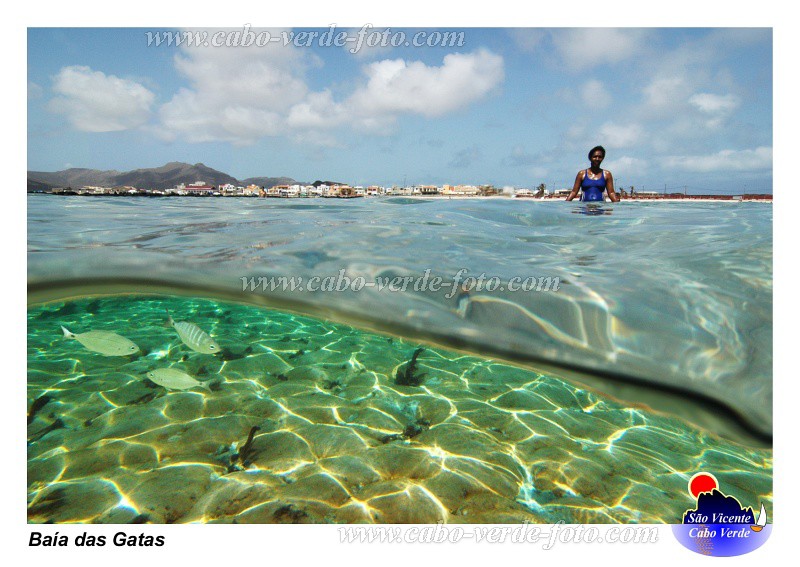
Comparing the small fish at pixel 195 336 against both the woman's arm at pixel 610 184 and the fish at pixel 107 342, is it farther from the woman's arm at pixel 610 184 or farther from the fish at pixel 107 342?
the woman's arm at pixel 610 184

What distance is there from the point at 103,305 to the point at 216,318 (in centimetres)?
579

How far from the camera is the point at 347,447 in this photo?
580 centimetres

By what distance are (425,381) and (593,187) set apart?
30.4ft

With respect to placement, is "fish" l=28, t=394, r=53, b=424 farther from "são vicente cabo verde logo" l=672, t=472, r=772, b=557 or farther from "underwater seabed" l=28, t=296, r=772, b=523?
"são vicente cabo verde logo" l=672, t=472, r=772, b=557

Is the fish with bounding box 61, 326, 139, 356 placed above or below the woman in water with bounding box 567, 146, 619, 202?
below

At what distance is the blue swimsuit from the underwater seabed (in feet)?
24.1

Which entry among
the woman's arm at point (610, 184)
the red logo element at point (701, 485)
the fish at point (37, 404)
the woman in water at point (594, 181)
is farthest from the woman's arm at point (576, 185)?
the fish at point (37, 404)

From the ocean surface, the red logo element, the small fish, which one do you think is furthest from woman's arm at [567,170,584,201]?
the small fish

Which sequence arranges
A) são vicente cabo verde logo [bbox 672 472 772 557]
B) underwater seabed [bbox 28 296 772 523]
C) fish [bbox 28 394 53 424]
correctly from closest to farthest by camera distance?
são vicente cabo verde logo [bbox 672 472 772 557] < underwater seabed [bbox 28 296 772 523] < fish [bbox 28 394 53 424]

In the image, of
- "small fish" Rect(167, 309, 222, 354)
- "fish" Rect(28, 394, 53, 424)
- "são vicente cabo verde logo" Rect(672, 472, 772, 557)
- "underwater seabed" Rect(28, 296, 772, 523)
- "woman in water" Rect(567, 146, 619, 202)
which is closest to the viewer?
"são vicente cabo verde logo" Rect(672, 472, 772, 557)

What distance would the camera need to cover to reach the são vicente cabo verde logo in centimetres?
440
